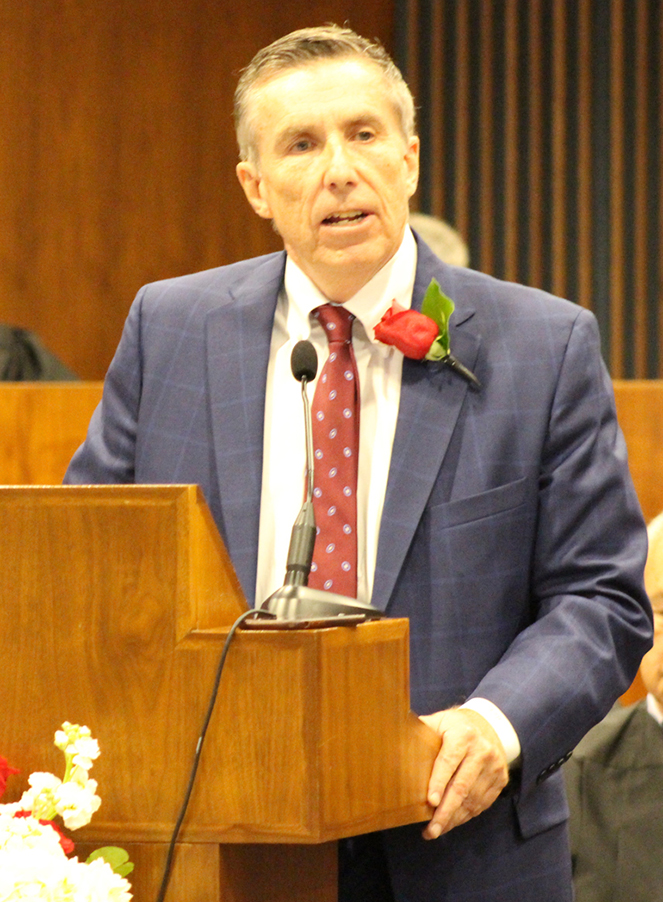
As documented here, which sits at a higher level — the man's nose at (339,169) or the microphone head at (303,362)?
the man's nose at (339,169)

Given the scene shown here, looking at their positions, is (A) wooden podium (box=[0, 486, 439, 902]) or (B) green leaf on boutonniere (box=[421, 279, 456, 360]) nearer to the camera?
(A) wooden podium (box=[0, 486, 439, 902])

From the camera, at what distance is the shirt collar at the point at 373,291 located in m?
1.84

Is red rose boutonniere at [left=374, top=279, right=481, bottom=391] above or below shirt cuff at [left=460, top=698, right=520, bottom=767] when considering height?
above

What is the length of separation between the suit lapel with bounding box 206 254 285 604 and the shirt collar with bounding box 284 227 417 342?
32 millimetres

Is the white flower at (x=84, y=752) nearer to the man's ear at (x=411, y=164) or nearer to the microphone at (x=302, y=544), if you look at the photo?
the microphone at (x=302, y=544)

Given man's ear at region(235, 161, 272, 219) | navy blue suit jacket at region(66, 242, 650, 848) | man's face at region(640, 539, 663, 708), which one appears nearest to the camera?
navy blue suit jacket at region(66, 242, 650, 848)

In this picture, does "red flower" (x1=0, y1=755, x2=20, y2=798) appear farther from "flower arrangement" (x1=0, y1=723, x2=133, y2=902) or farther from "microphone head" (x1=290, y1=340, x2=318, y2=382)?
"microphone head" (x1=290, y1=340, x2=318, y2=382)

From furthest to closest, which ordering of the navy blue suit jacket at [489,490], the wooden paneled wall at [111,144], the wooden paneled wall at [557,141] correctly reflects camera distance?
the wooden paneled wall at [111,144] → the wooden paneled wall at [557,141] → the navy blue suit jacket at [489,490]

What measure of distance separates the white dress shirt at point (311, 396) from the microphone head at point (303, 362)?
24 cm

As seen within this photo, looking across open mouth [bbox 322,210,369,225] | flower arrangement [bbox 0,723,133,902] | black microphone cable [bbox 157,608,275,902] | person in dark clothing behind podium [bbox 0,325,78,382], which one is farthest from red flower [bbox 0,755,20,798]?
person in dark clothing behind podium [bbox 0,325,78,382]

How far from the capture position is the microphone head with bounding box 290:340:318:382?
1.51 meters

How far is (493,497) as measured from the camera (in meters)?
1.69

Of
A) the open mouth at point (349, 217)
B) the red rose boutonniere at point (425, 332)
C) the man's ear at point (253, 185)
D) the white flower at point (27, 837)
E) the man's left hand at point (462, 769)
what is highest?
the man's ear at point (253, 185)

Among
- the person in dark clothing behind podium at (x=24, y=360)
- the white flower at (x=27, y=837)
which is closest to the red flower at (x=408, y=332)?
the white flower at (x=27, y=837)
